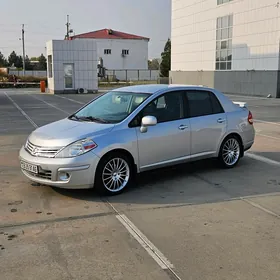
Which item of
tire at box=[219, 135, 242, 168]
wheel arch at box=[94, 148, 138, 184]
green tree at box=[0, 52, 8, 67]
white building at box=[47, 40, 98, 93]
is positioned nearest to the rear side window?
tire at box=[219, 135, 242, 168]

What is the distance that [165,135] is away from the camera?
6.50 meters

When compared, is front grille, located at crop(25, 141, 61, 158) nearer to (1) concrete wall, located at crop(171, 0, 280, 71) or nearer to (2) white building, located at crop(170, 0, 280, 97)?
(2) white building, located at crop(170, 0, 280, 97)

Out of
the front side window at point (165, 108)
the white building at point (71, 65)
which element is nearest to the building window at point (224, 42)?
the white building at point (71, 65)

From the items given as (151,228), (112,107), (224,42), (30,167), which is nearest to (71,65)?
(224,42)

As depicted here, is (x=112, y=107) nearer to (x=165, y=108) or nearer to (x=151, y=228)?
(x=165, y=108)

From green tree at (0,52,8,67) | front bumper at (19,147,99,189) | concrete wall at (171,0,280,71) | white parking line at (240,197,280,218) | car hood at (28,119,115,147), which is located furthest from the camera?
green tree at (0,52,8,67)

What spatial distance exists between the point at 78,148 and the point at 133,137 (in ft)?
2.94

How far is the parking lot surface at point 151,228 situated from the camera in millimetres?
3783

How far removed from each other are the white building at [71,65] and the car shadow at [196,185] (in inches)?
1029

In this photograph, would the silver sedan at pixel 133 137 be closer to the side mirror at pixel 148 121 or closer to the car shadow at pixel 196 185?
the side mirror at pixel 148 121

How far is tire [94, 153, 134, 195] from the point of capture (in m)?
5.85

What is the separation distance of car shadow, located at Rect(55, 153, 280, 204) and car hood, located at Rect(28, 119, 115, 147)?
2.81 ft

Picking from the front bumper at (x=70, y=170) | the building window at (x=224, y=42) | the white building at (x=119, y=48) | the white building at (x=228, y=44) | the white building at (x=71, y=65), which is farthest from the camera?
the white building at (x=119, y=48)

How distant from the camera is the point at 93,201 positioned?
5766 millimetres
